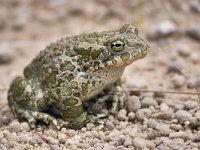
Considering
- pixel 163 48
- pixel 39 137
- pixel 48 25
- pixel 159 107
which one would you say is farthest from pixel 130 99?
pixel 48 25

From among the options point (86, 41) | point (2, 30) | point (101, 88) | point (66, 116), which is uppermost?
point (2, 30)

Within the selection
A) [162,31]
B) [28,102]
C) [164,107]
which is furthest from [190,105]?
[162,31]

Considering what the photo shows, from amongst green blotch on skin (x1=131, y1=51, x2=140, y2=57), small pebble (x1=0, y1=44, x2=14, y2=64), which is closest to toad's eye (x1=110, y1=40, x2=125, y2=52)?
Result: green blotch on skin (x1=131, y1=51, x2=140, y2=57)

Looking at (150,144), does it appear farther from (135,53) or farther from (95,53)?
(95,53)

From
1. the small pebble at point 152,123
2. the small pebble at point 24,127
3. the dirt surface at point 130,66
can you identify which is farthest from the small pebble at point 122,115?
the small pebble at point 24,127

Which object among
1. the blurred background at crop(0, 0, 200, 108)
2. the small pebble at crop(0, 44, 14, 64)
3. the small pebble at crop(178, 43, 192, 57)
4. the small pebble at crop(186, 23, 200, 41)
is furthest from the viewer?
the small pebble at crop(0, 44, 14, 64)

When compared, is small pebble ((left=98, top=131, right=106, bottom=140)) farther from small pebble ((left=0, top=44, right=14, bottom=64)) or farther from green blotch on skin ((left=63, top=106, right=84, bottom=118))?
small pebble ((left=0, top=44, right=14, bottom=64))

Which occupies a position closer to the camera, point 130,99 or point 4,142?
point 4,142

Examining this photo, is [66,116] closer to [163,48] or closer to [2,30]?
[163,48]
